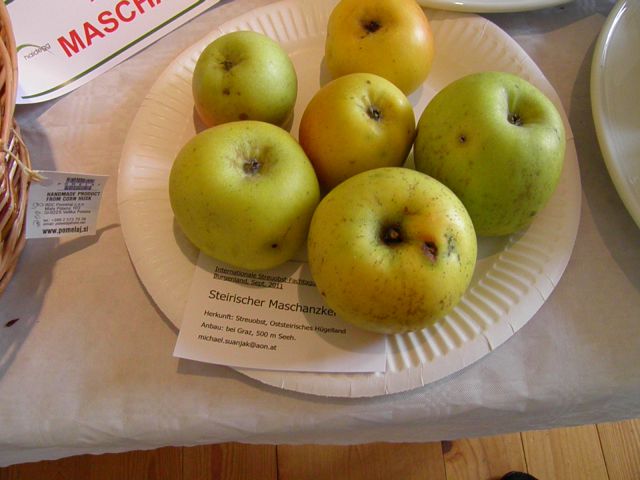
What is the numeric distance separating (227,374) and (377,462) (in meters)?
0.51

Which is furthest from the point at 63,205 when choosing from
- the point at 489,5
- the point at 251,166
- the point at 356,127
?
the point at 489,5

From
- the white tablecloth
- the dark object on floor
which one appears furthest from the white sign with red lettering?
the dark object on floor

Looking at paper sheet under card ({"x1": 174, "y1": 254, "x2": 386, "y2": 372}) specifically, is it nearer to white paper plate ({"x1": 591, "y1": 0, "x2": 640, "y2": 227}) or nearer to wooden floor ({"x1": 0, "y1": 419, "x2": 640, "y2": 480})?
white paper plate ({"x1": 591, "y1": 0, "x2": 640, "y2": 227})

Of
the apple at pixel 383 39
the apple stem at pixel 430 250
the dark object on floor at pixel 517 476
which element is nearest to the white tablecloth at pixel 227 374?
the apple stem at pixel 430 250

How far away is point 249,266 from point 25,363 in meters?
0.26

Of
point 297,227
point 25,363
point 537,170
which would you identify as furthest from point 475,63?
point 25,363

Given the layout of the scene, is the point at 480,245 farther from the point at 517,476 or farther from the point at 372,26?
the point at 517,476

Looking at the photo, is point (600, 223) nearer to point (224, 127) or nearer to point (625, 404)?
point (625, 404)

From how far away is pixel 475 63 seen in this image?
2.14 feet

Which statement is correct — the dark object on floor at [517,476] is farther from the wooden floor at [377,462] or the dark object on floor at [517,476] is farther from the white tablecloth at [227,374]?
the white tablecloth at [227,374]

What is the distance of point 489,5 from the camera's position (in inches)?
26.2

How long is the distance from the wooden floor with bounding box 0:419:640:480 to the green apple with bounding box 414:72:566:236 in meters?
0.54

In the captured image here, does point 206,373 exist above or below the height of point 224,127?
below

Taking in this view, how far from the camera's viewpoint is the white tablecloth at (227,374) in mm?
481
